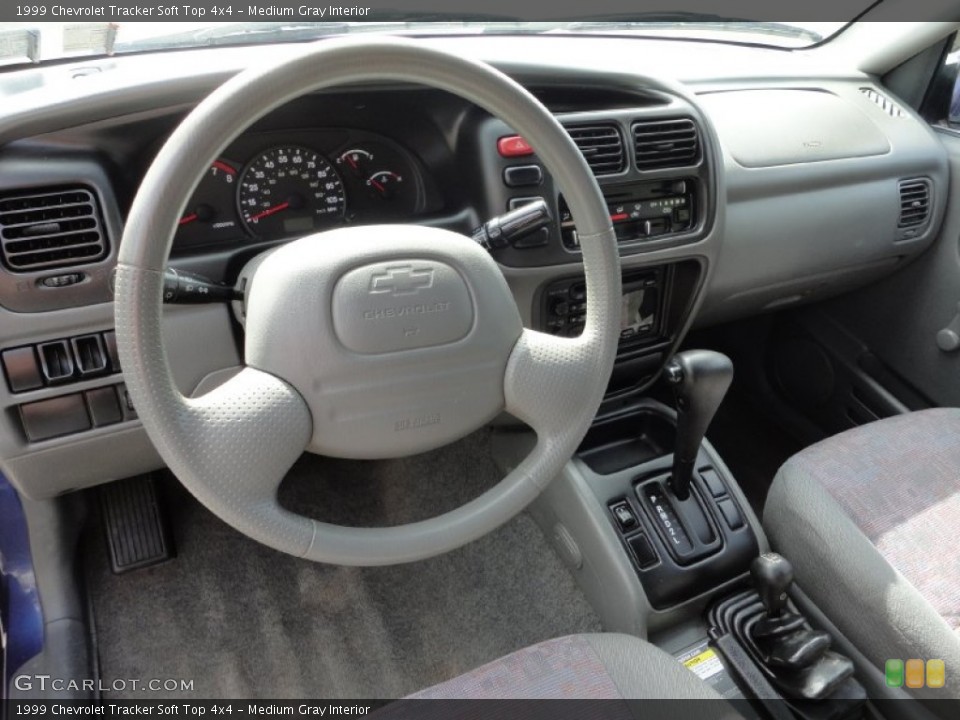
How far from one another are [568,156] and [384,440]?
0.38m

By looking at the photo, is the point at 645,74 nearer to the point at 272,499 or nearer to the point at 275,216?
the point at 275,216

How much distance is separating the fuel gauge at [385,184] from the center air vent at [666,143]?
0.41 metres

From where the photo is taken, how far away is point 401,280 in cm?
88

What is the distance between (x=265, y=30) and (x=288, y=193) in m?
0.39

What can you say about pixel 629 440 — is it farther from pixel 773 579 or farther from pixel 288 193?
pixel 288 193

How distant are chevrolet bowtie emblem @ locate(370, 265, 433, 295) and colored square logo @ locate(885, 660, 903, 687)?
863mm

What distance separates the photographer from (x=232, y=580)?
5.47 ft

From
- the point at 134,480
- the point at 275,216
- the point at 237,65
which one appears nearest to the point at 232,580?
the point at 134,480

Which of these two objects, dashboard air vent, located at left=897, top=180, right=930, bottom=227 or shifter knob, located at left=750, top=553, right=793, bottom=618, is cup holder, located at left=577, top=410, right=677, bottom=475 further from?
dashboard air vent, located at left=897, top=180, right=930, bottom=227

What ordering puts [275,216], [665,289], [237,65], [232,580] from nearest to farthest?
[237,65]
[275,216]
[665,289]
[232,580]

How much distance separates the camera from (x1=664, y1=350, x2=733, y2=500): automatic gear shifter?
1.28m

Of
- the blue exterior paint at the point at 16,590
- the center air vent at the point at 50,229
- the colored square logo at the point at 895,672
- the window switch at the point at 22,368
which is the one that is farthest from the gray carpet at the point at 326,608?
the center air vent at the point at 50,229

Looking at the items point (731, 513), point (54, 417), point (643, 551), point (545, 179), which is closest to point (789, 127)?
point (545, 179)

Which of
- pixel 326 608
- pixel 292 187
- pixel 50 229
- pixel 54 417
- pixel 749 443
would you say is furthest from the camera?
pixel 749 443
